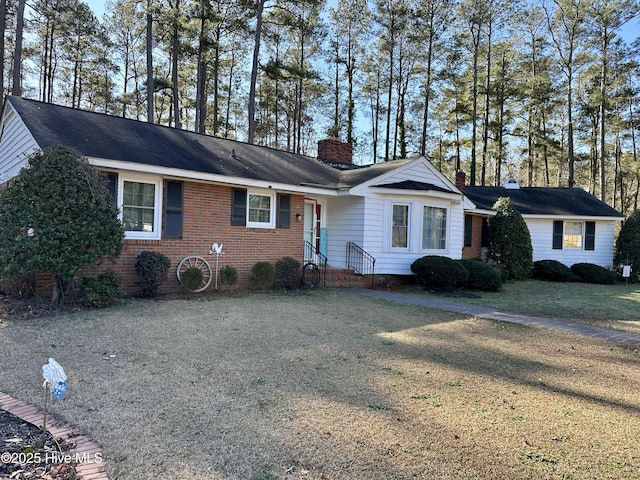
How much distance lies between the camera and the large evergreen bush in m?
15.9

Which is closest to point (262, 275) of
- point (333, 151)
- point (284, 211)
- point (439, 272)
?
point (284, 211)

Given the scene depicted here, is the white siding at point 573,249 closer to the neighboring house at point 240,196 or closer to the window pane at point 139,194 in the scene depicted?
the neighboring house at point 240,196

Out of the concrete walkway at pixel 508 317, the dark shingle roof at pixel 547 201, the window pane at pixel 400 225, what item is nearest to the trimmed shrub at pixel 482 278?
the window pane at pixel 400 225

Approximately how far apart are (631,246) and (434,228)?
10.1 metres

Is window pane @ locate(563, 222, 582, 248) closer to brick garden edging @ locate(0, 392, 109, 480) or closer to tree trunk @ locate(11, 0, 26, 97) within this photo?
brick garden edging @ locate(0, 392, 109, 480)

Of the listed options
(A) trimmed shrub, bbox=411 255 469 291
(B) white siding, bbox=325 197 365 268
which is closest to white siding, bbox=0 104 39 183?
(B) white siding, bbox=325 197 365 268

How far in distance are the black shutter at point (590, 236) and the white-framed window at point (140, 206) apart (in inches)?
714

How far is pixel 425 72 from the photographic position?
27.4 metres

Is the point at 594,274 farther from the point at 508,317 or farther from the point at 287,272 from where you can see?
the point at 287,272

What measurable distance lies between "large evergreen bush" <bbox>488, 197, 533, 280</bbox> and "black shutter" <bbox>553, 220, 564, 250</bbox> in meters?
3.23

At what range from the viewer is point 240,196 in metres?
10.3

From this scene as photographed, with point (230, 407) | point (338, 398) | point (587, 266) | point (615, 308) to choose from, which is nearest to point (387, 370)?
point (338, 398)

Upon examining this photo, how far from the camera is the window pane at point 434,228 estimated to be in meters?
12.7

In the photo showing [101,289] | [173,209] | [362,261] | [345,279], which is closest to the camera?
[101,289]
